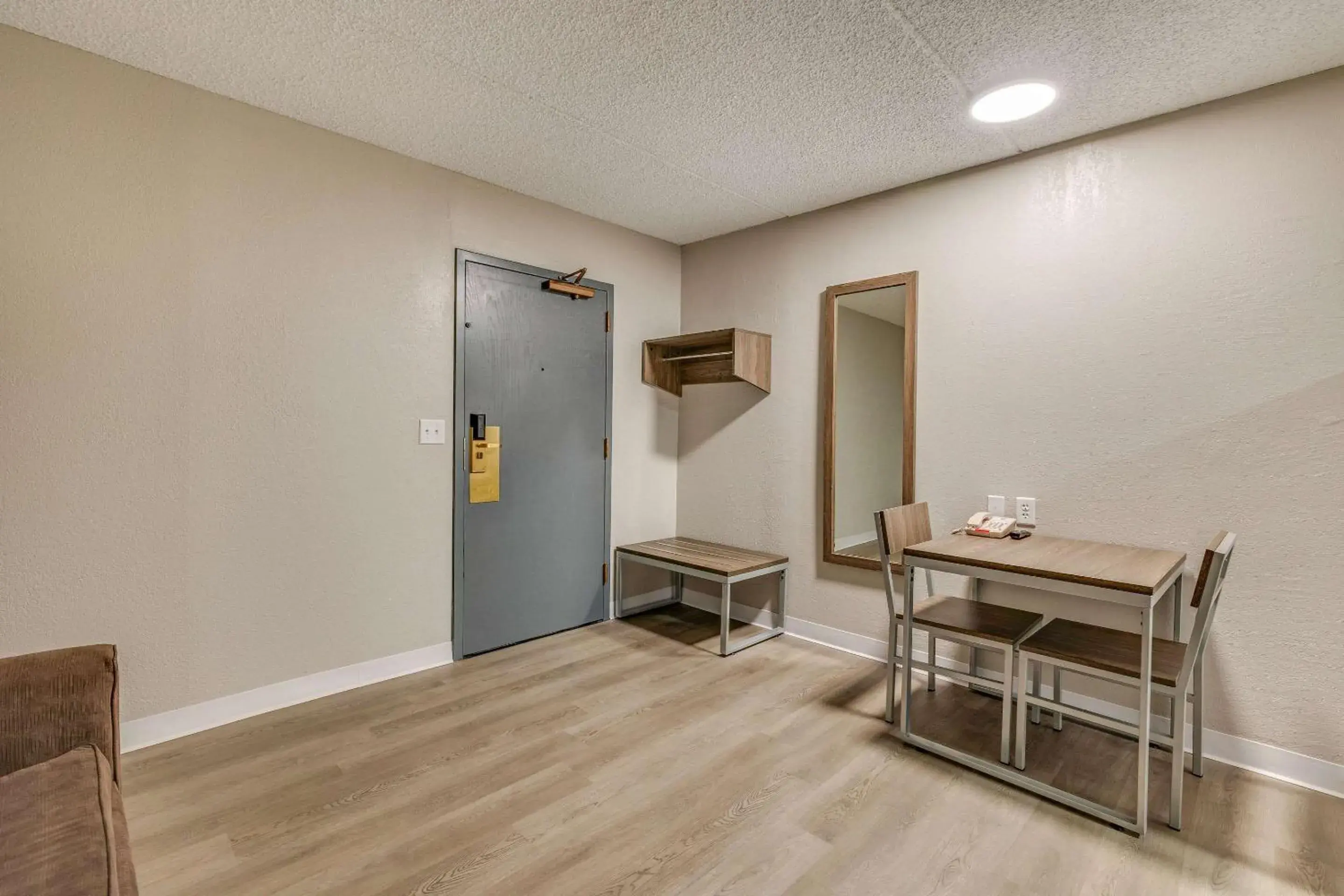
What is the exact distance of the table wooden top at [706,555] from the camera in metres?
3.31

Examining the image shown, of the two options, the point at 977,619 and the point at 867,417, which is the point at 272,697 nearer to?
the point at 977,619

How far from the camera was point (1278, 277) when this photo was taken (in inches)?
85.2

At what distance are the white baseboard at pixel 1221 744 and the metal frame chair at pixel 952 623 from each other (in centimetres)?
39

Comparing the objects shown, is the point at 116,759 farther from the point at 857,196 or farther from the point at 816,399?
the point at 857,196

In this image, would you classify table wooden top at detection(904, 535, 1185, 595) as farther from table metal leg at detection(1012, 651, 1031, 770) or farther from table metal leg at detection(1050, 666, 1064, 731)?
table metal leg at detection(1050, 666, 1064, 731)

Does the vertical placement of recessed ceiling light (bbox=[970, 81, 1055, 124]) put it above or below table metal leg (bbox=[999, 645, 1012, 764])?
above

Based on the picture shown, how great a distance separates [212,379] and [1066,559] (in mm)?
3211

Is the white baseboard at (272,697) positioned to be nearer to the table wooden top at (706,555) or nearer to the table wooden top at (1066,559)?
the table wooden top at (706,555)

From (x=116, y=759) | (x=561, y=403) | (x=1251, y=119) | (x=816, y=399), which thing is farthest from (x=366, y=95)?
(x=1251, y=119)

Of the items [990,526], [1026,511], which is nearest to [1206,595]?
[990,526]

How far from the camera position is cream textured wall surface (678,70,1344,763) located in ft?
6.91

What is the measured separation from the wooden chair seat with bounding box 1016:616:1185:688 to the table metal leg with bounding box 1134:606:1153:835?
0.03m

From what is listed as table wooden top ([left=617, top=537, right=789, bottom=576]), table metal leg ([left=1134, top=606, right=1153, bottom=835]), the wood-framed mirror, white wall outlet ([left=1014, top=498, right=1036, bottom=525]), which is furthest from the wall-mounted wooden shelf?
table metal leg ([left=1134, top=606, right=1153, bottom=835])

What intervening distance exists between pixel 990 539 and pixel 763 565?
119 centimetres
